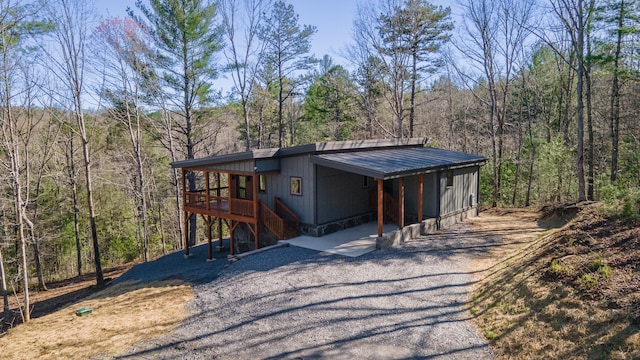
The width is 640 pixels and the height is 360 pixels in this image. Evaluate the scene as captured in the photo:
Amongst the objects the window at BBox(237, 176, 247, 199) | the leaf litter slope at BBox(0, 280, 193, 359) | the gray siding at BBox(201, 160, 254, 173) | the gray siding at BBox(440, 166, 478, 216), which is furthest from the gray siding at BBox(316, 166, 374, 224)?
the leaf litter slope at BBox(0, 280, 193, 359)

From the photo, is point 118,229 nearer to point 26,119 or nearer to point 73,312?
point 26,119

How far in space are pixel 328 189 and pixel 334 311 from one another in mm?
6373

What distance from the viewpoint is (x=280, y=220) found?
1300 centimetres

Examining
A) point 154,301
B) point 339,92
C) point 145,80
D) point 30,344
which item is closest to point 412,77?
point 339,92

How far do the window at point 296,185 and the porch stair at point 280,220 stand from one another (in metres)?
0.71

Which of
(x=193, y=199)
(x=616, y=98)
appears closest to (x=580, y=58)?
(x=616, y=98)

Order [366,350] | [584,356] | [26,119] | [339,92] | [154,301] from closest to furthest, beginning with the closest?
[584,356] < [366,350] < [154,301] < [26,119] < [339,92]

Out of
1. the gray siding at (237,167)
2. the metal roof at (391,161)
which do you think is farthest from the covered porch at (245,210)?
the metal roof at (391,161)

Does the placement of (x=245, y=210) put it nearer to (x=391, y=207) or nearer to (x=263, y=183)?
(x=263, y=183)

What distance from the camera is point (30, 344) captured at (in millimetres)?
7895

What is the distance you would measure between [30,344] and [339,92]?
24770 mm

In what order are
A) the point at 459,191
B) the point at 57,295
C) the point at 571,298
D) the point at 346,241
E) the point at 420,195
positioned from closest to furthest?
the point at 571,298
the point at 346,241
the point at 420,195
the point at 459,191
the point at 57,295

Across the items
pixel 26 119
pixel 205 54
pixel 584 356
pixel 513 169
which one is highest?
pixel 205 54

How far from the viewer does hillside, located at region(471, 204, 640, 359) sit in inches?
204
